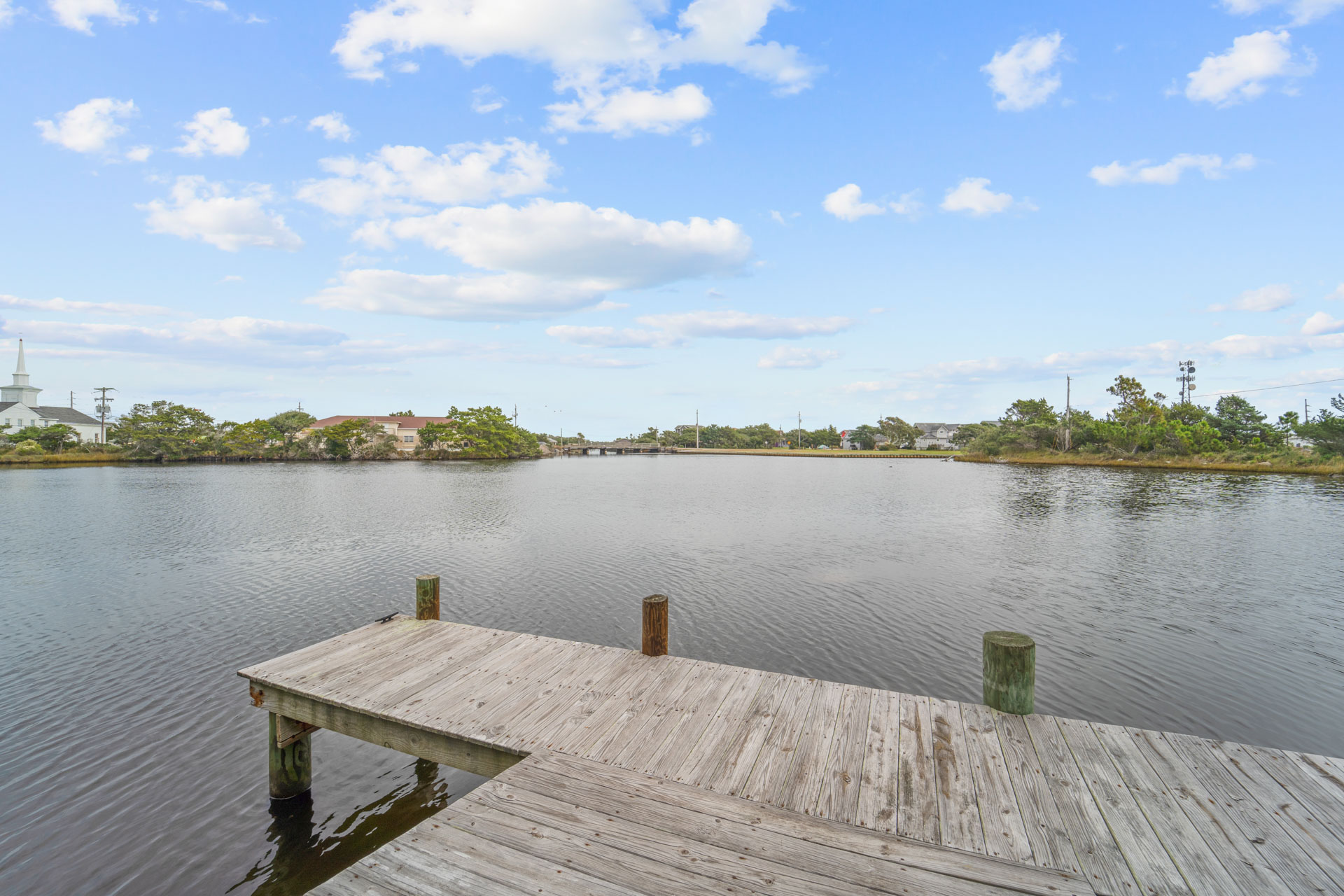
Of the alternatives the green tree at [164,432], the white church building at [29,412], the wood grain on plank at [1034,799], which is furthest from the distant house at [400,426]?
the wood grain on plank at [1034,799]

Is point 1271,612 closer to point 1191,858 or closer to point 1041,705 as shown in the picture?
point 1041,705

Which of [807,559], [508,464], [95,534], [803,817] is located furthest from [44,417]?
Result: [803,817]

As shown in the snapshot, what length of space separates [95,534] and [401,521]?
35.7 feet

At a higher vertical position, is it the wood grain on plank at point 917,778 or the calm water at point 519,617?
the wood grain on plank at point 917,778

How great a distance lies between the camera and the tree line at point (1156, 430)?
56531 millimetres

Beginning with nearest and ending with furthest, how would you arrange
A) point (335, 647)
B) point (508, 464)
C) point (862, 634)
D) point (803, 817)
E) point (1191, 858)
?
1. point (1191, 858)
2. point (803, 817)
3. point (335, 647)
4. point (862, 634)
5. point (508, 464)

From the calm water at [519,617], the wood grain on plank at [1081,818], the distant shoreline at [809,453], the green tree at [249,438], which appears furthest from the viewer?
the distant shoreline at [809,453]

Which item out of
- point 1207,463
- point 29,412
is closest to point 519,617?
point 1207,463

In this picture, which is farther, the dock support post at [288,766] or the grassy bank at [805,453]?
the grassy bank at [805,453]

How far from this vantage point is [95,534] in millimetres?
22547

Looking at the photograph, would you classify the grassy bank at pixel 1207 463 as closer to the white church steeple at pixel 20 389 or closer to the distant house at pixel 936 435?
the distant house at pixel 936 435

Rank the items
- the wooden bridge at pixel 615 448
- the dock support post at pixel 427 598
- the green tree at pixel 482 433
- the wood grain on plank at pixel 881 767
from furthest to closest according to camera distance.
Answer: the wooden bridge at pixel 615 448
the green tree at pixel 482 433
the dock support post at pixel 427 598
the wood grain on plank at pixel 881 767

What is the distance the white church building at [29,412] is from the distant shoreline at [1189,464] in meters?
136

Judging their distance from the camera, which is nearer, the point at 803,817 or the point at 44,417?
the point at 803,817
